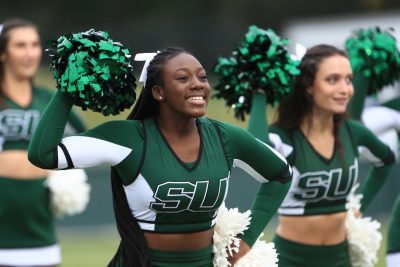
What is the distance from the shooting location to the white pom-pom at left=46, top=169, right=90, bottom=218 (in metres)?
6.66

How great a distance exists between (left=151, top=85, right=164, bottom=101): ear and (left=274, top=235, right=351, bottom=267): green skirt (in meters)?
1.46

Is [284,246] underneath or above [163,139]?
underneath

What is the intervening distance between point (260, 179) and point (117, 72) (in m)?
0.95

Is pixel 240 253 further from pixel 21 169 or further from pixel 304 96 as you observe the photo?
pixel 21 169

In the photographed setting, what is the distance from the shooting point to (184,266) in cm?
431

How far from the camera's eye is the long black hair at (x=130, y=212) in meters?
4.27

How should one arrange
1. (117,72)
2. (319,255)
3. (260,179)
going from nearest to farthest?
(117,72) < (260,179) < (319,255)

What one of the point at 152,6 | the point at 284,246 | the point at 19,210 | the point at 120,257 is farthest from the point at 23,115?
the point at 152,6

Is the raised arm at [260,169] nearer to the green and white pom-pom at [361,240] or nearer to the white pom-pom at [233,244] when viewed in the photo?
the white pom-pom at [233,244]

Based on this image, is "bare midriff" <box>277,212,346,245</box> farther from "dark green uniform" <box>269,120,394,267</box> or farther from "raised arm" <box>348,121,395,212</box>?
"raised arm" <box>348,121,395,212</box>

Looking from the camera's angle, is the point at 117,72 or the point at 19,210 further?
the point at 19,210

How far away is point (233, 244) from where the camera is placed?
15.0 feet

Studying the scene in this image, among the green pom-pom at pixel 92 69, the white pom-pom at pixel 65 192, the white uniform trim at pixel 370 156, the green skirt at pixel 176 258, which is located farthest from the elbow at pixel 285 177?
the white pom-pom at pixel 65 192

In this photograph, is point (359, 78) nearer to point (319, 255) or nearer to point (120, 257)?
point (319, 255)
